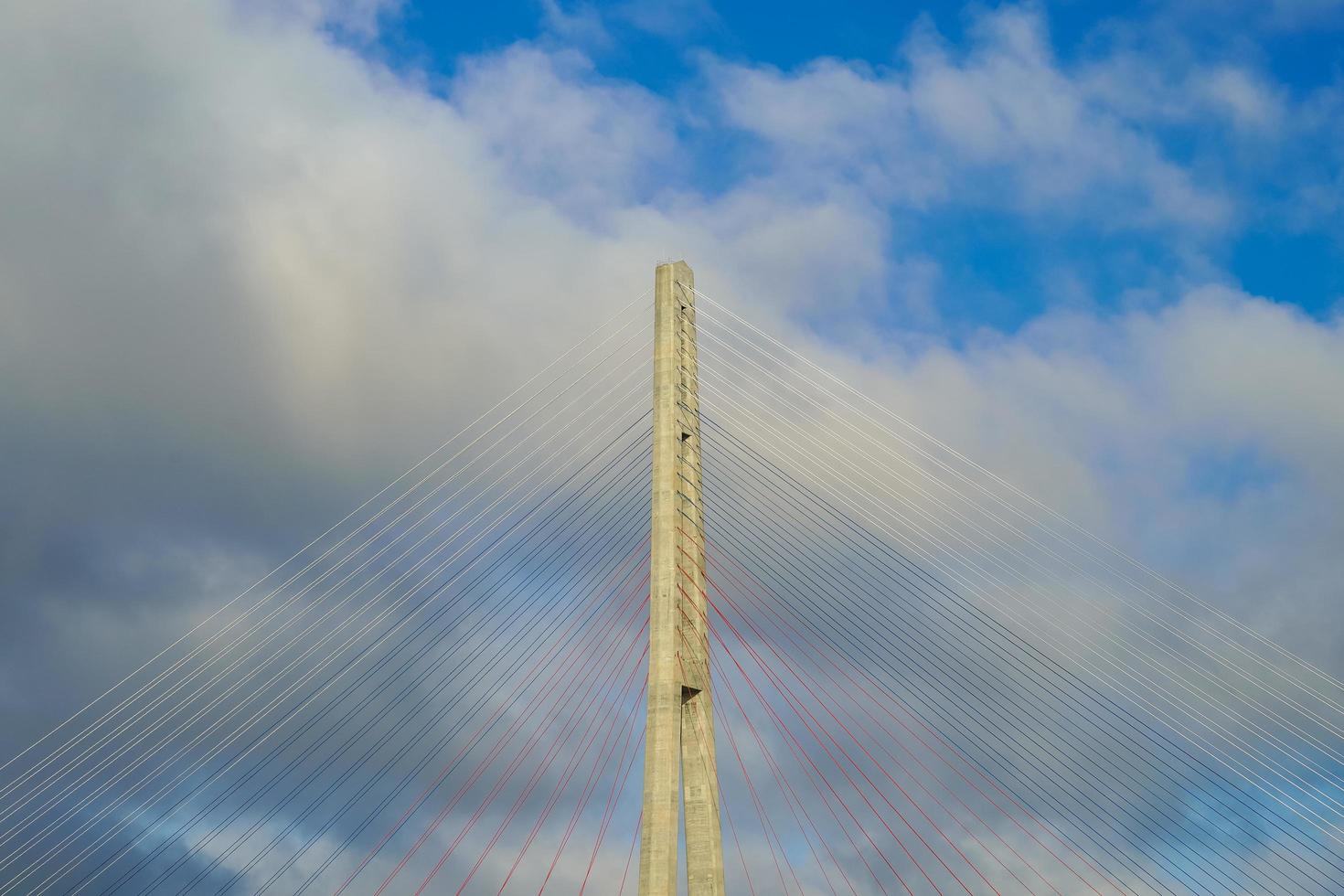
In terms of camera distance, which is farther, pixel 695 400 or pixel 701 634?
pixel 695 400

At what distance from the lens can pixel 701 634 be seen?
29203mm

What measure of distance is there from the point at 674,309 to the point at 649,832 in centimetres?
1465

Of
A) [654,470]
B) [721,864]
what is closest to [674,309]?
[654,470]

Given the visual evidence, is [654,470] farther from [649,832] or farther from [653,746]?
[649,832]

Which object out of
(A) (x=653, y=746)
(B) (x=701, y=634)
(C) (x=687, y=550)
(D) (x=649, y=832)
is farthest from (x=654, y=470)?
(D) (x=649, y=832)

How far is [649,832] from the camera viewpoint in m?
26.5

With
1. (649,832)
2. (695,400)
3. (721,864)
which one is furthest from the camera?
(695,400)

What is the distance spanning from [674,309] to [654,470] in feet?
17.7

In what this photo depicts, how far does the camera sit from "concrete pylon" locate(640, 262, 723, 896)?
26750 millimetres

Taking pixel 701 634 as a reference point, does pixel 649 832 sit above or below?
below

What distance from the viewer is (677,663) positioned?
28.3m

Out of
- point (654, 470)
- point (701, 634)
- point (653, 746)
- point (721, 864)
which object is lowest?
point (721, 864)

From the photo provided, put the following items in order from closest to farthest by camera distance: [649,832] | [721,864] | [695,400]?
[649,832], [721,864], [695,400]

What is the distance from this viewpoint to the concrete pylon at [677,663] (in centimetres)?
2675
